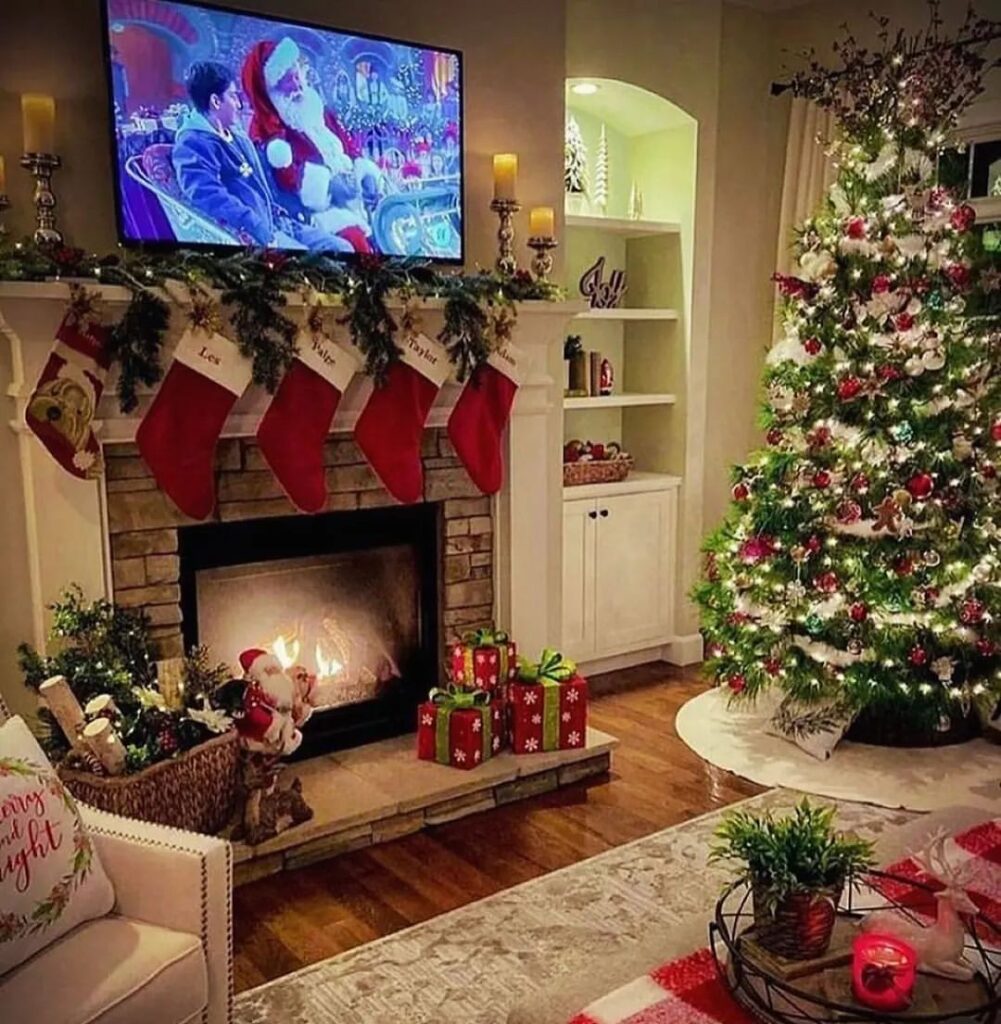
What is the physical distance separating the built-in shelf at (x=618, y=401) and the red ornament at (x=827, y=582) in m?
1.25

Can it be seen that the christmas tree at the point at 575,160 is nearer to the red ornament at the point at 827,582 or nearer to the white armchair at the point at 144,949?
the red ornament at the point at 827,582

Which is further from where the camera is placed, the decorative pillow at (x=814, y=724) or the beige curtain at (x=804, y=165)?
the beige curtain at (x=804, y=165)

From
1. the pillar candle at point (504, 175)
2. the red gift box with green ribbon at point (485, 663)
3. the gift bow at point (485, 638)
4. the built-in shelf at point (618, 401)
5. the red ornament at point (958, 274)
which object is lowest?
the red gift box with green ribbon at point (485, 663)

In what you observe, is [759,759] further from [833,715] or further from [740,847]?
[740,847]

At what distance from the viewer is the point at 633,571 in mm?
4770

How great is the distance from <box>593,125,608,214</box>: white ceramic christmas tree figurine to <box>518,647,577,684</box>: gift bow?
85.3 inches

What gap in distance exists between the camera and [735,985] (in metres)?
1.85

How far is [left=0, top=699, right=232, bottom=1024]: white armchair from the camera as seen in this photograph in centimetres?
177

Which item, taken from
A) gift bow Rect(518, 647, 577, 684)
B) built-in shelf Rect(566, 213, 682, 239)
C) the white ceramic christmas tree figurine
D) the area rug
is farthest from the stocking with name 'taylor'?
the white ceramic christmas tree figurine

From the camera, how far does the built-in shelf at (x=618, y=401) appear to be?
4.54 meters

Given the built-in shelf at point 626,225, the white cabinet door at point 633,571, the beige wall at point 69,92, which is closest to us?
the beige wall at point 69,92

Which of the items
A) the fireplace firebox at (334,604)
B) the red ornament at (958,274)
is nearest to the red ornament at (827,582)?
the red ornament at (958,274)

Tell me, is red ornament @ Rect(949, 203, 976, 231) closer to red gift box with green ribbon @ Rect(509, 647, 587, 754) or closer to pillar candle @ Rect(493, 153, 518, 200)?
pillar candle @ Rect(493, 153, 518, 200)

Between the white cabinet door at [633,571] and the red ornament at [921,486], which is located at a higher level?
the red ornament at [921,486]
